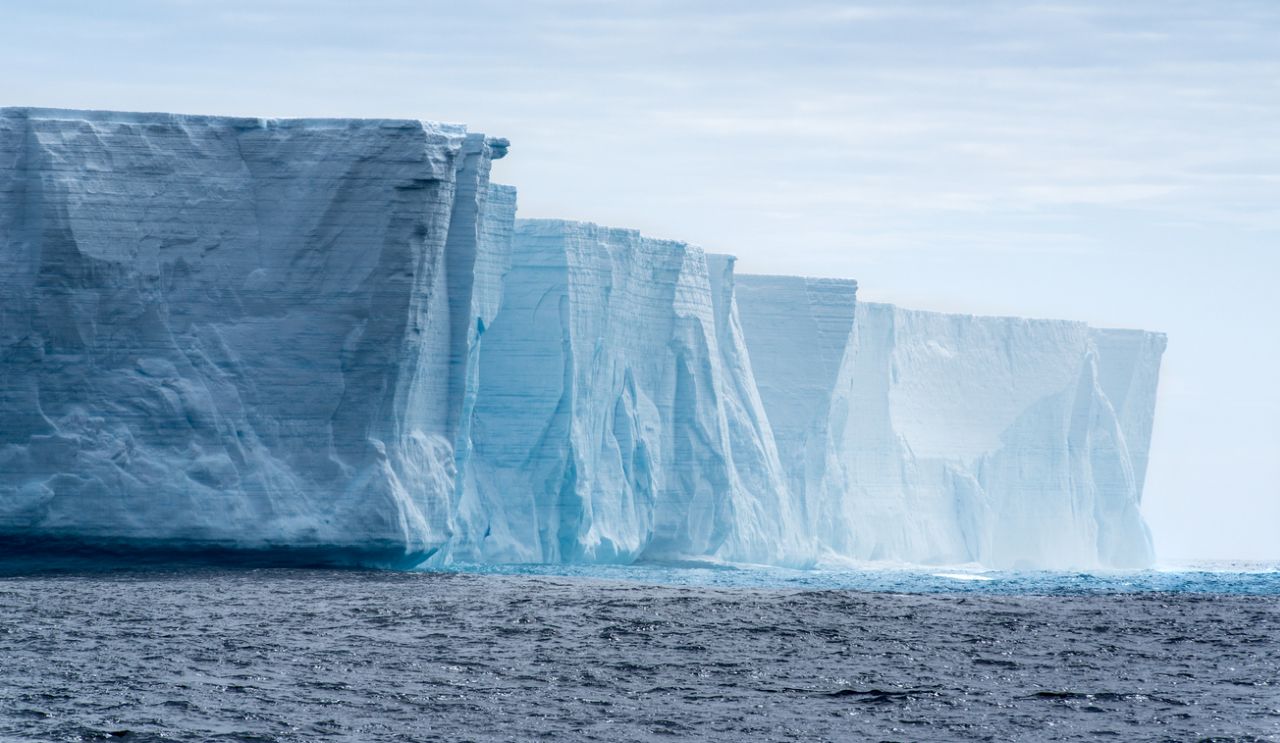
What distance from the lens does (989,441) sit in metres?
41.6

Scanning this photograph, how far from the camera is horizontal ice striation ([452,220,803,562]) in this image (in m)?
27.4

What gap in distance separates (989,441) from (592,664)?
94.5 ft

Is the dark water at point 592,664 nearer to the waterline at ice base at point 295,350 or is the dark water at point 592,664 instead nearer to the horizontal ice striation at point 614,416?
the waterline at ice base at point 295,350

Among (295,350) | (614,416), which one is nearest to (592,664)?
(295,350)

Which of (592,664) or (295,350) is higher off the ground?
(295,350)

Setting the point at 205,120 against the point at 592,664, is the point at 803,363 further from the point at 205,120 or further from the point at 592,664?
the point at 592,664

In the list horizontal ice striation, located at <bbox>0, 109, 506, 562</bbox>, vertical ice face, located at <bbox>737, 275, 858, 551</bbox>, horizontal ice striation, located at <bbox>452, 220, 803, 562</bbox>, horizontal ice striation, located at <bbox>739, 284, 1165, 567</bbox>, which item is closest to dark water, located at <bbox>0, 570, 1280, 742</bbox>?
horizontal ice striation, located at <bbox>0, 109, 506, 562</bbox>

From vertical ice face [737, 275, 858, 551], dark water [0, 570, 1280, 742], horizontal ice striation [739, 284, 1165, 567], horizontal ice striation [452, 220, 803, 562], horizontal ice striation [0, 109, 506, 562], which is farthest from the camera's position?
horizontal ice striation [739, 284, 1165, 567]

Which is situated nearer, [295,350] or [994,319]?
[295,350]

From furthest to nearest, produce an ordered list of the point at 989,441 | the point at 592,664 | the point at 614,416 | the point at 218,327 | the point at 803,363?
the point at 989,441 < the point at 803,363 < the point at 614,416 < the point at 218,327 < the point at 592,664

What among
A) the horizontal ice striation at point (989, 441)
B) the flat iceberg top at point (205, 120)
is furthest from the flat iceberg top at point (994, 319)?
the flat iceberg top at point (205, 120)

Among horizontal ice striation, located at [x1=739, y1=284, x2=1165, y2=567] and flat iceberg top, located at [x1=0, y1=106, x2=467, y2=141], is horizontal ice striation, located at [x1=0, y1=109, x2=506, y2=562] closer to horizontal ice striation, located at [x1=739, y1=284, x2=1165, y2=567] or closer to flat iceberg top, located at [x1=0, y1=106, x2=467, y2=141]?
flat iceberg top, located at [x1=0, y1=106, x2=467, y2=141]

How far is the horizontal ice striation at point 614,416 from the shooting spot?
27406 mm

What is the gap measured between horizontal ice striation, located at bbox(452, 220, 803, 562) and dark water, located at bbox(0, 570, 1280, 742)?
7846 millimetres
